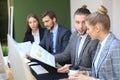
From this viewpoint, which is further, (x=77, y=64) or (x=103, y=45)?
(x=77, y=64)

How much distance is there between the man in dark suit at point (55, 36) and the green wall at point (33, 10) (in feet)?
7.32

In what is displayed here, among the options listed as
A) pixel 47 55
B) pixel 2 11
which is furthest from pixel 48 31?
pixel 2 11

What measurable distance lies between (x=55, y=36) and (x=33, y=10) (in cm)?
249

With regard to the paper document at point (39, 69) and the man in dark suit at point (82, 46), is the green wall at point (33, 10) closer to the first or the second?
the paper document at point (39, 69)

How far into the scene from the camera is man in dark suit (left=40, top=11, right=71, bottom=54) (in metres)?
2.98

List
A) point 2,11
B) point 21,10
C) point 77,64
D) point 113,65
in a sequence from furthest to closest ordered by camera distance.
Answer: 1. point 2,11
2. point 21,10
3. point 77,64
4. point 113,65

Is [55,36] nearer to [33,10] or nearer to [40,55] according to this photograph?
[40,55]

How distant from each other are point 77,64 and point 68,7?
3.40 meters

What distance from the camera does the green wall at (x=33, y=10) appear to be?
528cm

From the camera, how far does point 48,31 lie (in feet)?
10.5

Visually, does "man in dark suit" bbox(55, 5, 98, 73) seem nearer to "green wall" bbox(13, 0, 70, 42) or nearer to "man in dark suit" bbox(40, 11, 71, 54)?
"man in dark suit" bbox(40, 11, 71, 54)

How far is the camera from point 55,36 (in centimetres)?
303

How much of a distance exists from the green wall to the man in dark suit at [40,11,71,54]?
2230 mm

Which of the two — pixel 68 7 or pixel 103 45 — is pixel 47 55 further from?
pixel 68 7
